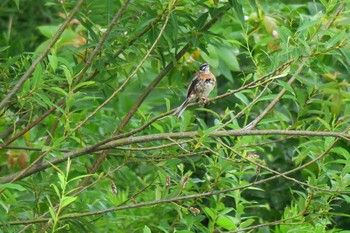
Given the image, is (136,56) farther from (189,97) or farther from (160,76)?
(189,97)

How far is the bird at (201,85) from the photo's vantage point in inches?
241

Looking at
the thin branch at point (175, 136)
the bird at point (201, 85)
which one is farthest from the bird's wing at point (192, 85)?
the thin branch at point (175, 136)

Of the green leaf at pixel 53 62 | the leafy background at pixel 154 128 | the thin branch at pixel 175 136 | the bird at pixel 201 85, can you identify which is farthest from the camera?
the bird at pixel 201 85

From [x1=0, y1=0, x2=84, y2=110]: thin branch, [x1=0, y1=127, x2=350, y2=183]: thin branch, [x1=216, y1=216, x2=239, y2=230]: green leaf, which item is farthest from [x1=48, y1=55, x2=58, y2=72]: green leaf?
[x1=216, y1=216, x2=239, y2=230]: green leaf

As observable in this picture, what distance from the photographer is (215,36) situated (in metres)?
5.71

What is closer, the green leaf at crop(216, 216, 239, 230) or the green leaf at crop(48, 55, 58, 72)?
the green leaf at crop(48, 55, 58, 72)

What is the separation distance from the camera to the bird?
6121 millimetres

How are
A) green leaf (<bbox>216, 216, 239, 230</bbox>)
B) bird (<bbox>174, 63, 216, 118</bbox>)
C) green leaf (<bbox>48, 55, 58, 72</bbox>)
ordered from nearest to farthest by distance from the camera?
green leaf (<bbox>48, 55, 58, 72</bbox>)
green leaf (<bbox>216, 216, 239, 230</bbox>)
bird (<bbox>174, 63, 216, 118</bbox>)

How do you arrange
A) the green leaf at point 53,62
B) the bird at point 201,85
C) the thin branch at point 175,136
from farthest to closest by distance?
1. the bird at point 201,85
2. the green leaf at point 53,62
3. the thin branch at point 175,136

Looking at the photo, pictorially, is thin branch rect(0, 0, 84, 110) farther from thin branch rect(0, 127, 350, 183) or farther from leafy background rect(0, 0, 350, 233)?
thin branch rect(0, 127, 350, 183)

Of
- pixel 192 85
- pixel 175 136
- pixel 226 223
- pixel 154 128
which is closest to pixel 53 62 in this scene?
pixel 175 136

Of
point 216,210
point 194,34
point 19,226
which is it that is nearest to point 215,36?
point 194,34

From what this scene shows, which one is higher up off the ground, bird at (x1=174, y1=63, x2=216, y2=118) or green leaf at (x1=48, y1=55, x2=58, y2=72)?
green leaf at (x1=48, y1=55, x2=58, y2=72)

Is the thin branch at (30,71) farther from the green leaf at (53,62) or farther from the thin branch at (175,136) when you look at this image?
the thin branch at (175,136)
